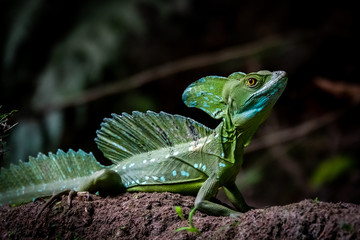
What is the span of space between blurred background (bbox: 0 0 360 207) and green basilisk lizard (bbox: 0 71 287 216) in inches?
131

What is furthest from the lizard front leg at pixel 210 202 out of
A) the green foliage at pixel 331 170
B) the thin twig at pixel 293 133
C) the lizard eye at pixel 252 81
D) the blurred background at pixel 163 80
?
the thin twig at pixel 293 133

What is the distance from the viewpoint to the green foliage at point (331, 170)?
6957 millimetres

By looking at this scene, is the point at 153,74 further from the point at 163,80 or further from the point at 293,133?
the point at 293,133

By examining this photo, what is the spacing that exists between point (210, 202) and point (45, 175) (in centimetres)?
146

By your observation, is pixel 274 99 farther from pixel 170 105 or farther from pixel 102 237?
pixel 170 105

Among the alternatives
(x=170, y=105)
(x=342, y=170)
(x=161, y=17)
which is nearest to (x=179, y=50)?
(x=161, y=17)

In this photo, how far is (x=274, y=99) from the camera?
9.78ft

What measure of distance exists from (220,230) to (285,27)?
24.9 ft

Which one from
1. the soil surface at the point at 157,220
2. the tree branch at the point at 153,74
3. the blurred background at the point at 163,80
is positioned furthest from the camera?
the tree branch at the point at 153,74

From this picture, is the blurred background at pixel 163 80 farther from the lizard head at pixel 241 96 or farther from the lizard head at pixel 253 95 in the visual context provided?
the lizard head at pixel 253 95

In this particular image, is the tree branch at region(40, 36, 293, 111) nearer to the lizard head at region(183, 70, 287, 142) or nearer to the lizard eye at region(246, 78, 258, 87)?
the lizard head at region(183, 70, 287, 142)

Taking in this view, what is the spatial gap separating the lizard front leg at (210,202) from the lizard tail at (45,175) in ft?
3.04

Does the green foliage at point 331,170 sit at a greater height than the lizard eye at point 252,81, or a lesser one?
lesser

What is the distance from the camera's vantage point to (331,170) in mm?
6992
